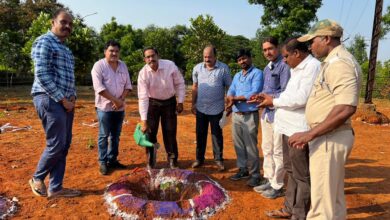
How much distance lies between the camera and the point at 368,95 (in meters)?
11.5

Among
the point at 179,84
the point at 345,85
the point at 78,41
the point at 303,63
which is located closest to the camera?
Result: the point at 345,85

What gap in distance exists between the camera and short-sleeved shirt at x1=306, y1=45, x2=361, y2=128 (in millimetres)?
2340

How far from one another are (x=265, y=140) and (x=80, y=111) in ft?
29.7

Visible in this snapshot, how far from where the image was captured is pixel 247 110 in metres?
4.29

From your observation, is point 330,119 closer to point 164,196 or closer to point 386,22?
point 164,196

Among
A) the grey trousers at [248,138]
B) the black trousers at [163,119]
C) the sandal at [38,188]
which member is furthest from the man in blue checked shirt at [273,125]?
the sandal at [38,188]

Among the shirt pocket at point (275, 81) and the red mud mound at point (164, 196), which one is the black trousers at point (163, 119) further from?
the shirt pocket at point (275, 81)

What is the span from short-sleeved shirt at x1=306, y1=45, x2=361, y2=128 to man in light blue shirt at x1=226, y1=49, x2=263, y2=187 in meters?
1.59

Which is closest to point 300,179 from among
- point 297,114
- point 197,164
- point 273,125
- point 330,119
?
point 297,114

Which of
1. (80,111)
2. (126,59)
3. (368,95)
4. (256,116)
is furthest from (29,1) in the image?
(256,116)

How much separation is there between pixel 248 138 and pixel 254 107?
0.43 metres

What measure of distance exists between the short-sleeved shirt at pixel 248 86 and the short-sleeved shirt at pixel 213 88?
437mm

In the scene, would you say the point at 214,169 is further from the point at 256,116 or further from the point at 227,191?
Answer: the point at 256,116

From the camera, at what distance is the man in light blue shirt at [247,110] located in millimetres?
4230
